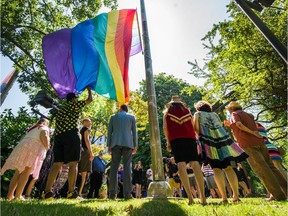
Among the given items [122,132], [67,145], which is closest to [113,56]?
[122,132]

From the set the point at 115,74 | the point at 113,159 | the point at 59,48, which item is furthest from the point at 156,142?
the point at 59,48

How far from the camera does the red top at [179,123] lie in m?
4.35

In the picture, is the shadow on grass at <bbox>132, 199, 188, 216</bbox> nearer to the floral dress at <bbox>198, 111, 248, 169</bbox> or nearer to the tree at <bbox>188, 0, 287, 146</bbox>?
the floral dress at <bbox>198, 111, 248, 169</bbox>

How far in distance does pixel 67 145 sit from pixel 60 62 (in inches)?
127

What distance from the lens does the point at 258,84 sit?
1218 cm

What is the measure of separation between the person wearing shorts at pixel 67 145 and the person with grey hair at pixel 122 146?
848mm

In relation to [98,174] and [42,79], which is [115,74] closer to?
[98,174]

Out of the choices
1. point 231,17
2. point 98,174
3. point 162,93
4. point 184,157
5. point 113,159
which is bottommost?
point 184,157

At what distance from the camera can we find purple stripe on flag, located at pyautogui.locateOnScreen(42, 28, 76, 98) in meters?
6.96

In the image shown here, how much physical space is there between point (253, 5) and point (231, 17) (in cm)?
747

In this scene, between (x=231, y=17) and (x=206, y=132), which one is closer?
(x=206, y=132)

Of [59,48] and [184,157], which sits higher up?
[59,48]

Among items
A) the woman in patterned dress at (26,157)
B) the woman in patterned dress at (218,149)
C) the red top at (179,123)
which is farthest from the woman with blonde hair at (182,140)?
the woman in patterned dress at (26,157)

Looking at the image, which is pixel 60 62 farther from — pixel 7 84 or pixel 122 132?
pixel 7 84
